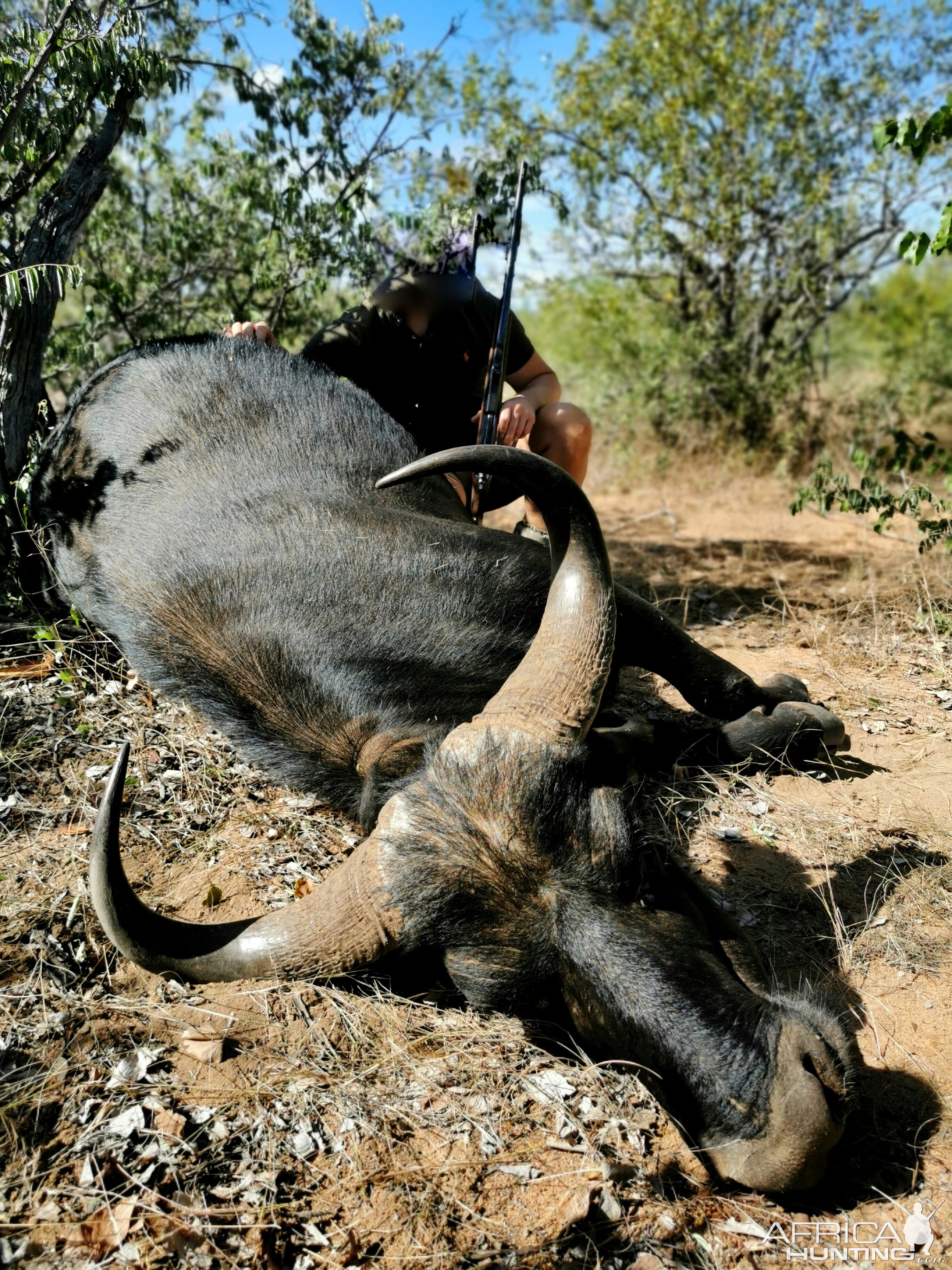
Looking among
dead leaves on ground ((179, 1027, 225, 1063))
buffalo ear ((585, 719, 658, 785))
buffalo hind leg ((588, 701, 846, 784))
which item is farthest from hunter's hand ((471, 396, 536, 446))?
dead leaves on ground ((179, 1027, 225, 1063))

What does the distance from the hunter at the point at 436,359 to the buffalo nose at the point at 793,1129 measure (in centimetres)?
336

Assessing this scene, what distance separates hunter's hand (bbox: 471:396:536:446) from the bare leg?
203mm

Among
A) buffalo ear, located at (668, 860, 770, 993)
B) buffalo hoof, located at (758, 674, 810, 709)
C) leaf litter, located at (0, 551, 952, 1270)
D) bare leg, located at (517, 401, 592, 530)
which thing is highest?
bare leg, located at (517, 401, 592, 530)

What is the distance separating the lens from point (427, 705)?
3096 mm

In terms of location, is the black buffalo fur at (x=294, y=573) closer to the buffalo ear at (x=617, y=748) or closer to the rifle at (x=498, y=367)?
the buffalo ear at (x=617, y=748)

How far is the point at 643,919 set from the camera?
2418mm

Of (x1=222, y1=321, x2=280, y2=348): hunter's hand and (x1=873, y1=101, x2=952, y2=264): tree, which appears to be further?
(x1=222, y1=321, x2=280, y2=348): hunter's hand

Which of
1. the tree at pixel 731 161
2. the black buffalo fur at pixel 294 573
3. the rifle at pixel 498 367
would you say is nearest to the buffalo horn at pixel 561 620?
the black buffalo fur at pixel 294 573

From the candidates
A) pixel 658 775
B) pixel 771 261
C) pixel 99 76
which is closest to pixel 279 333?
pixel 99 76

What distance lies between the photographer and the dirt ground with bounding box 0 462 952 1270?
2150 mm

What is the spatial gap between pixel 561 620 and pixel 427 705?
0.70 metres

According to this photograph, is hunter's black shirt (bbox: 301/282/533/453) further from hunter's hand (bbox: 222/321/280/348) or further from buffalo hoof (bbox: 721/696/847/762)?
buffalo hoof (bbox: 721/696/847/762)

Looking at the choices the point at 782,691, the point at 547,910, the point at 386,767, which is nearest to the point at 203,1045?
the point at 386,767

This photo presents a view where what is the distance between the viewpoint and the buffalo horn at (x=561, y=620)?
246 centimetres
